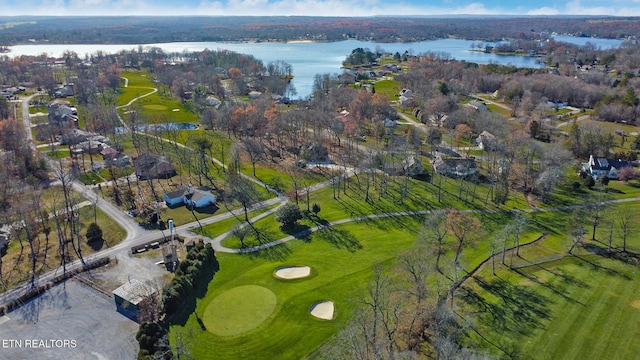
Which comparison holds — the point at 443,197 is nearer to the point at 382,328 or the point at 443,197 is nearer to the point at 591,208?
the point at 591,208

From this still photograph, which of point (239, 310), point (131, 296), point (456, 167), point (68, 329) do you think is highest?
point (456, 167)

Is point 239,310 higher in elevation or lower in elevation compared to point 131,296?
lower

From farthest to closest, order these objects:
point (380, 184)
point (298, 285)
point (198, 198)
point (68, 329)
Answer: point (380, 184), point (198, 198), point (298, 285), point (68, 329)

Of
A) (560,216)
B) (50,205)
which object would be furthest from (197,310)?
(560,216)

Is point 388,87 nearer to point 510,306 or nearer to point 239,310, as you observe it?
point 510,306

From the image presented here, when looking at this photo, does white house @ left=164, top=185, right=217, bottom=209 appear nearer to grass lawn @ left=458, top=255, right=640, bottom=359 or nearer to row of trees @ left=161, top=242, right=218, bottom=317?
row of trees @ left=161, top=242, right=218, bottom=317

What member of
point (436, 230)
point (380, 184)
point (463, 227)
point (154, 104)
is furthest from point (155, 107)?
point (463, 227)
